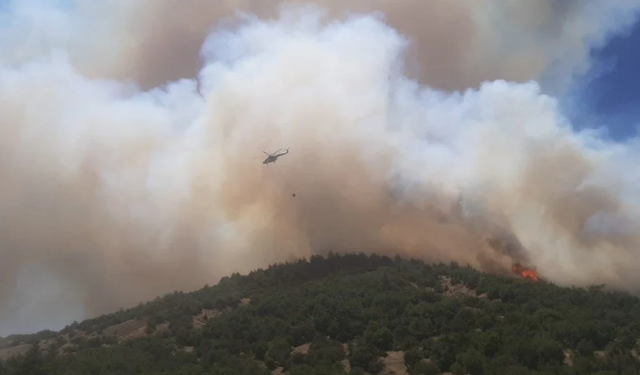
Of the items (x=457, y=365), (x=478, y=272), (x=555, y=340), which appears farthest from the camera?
(x=478, y=272)

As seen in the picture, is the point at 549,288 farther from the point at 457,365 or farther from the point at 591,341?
the point at 457,365

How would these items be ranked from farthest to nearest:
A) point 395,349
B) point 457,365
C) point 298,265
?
1. point 298,265
2. point 395,349
3. point 457,365

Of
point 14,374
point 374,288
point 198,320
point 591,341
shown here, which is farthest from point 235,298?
point 591,341

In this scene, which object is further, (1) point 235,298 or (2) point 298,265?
(2) point 298,265

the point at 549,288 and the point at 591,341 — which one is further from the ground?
the point at 549,288

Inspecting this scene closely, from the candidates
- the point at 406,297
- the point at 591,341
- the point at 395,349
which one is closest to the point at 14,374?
the point at 395,349

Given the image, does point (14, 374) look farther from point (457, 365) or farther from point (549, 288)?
point (549, 288)

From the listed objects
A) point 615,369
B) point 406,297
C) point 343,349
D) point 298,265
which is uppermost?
point 298,265
